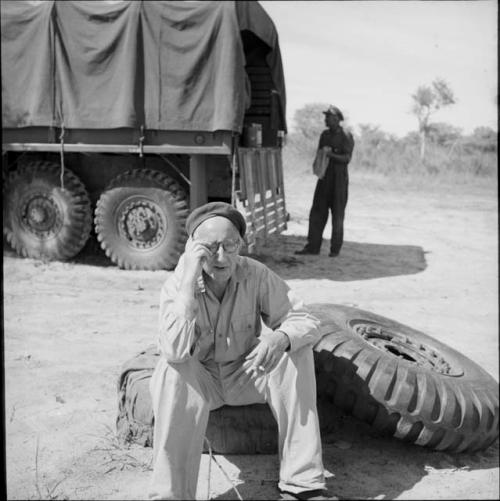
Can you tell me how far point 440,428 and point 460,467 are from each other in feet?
0.77

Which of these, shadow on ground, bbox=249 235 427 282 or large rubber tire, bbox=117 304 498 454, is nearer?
large rubber tire, bbox=117 304 498 454

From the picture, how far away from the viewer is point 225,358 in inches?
127

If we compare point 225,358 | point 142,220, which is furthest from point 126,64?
point 225,358

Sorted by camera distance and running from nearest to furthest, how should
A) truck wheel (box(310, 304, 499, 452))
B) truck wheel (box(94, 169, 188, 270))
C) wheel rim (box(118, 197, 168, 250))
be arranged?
truck wheel (box(310, 304, 499, 452))
truck wheel (box(94, 169, 188, 270))
wheel rim (box(118, 197, 168, 250))

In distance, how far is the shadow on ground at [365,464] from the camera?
127 inches

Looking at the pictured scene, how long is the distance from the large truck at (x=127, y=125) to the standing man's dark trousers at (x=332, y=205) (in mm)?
754

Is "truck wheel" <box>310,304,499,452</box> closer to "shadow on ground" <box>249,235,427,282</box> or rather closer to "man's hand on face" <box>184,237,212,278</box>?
"man's hand on face" <box>184,237,212,278</box>

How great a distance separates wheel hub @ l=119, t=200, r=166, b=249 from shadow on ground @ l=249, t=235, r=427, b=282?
1.31m

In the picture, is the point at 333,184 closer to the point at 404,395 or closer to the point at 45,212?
the point at 45,212

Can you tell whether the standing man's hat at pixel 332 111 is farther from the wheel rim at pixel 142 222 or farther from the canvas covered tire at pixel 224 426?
the canvas covered tire at pixel 224 426

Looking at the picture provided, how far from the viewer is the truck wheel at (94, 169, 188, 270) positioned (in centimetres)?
832

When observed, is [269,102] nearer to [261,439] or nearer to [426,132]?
[261,439]

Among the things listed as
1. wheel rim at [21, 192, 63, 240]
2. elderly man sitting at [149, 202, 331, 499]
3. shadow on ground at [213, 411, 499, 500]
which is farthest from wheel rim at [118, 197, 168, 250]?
elderly man sitting at [149, 202, 331, 499]

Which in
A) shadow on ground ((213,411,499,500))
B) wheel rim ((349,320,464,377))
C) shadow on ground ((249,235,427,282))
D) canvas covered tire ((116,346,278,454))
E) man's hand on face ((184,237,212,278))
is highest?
man's hand on face ((184,237,212,278))
